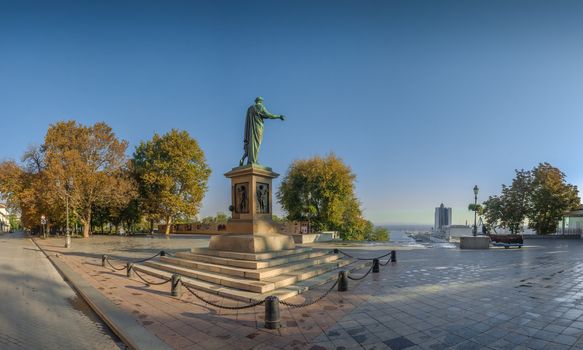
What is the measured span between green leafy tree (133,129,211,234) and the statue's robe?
22.9m

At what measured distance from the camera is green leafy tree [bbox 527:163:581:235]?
26.8 m

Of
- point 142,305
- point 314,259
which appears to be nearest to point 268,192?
point 314,259

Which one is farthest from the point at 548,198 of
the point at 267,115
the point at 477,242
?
the point at 267,115

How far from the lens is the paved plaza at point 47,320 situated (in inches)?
203

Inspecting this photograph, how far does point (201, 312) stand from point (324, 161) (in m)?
24.1

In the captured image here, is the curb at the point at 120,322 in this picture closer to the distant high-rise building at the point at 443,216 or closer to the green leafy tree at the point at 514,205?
the green leafy tree at the point at 514,205

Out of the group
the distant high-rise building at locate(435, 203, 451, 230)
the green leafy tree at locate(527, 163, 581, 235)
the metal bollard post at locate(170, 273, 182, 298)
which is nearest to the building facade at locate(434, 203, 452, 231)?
the distant high-rise building at locate(435, 203, 451, 230)

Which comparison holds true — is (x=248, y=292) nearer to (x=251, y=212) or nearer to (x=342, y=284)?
(x=342, y=284)

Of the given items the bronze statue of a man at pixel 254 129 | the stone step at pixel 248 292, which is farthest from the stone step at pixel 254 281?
the bronze statue of a man at pixel 254 129

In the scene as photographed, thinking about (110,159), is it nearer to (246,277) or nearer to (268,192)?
(268,192)

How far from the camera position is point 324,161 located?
2930cm

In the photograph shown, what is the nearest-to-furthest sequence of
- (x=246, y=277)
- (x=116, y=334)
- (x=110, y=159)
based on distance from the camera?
(x=116, y=334)
(x=246, y=277)
(x=110, y=159)

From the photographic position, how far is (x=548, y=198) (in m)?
26.8

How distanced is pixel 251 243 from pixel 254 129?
5.26 metres
